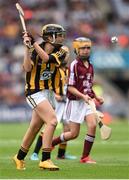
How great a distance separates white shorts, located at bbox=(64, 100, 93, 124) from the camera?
1410 centimetres

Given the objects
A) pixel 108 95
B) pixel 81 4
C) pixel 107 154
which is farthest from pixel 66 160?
pixel 81 4

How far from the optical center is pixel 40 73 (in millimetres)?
12250

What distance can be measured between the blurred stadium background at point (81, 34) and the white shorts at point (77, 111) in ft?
52.6

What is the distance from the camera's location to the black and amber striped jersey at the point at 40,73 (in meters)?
12.2

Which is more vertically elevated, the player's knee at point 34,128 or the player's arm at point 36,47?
the player's arm at point 36,47

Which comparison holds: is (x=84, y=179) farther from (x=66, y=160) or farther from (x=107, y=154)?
(x=107, y=154)

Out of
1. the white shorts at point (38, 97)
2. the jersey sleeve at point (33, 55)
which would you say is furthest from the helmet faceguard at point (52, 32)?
the white shorts at point (38, 97)

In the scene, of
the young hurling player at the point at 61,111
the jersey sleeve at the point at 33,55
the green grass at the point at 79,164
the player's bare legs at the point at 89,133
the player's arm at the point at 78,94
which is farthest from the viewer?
the young hurling player at the point at 61,111

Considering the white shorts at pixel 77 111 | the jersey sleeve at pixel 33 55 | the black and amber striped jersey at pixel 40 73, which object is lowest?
the white shorts at pixel 77 111

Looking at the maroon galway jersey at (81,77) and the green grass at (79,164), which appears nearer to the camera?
the green grass at (79,164)

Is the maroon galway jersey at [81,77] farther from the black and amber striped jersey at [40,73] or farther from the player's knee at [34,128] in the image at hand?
the player's knee at [34,128]

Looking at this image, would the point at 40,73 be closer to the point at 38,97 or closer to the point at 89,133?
the point at 38,97

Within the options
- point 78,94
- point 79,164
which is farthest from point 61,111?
point 79,164

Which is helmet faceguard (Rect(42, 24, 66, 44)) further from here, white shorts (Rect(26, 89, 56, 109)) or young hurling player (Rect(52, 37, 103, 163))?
young hurling player (Rect(52, 37, 103, 163))
